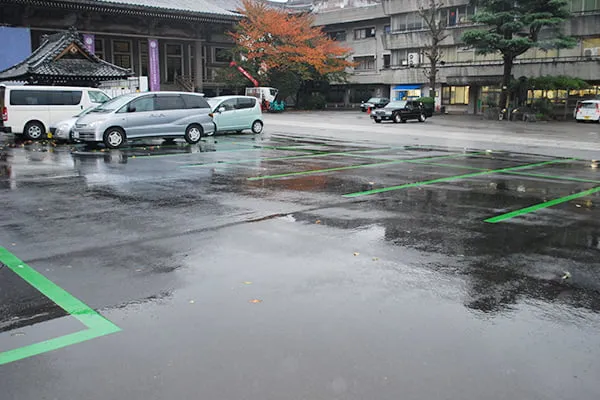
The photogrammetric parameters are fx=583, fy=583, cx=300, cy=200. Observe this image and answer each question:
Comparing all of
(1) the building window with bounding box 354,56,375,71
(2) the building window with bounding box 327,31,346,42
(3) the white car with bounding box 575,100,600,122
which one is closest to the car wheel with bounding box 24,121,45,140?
(3) the white car with bounding box 575,100,600,122

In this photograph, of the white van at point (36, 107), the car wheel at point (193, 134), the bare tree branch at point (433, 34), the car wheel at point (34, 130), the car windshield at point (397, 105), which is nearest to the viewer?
the car wheel at point (193, 134)

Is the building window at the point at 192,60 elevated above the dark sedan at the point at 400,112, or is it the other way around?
the building window at the point at 192,60

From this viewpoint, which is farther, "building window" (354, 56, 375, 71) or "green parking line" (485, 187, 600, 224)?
"building window" (354, 56, 375, 71)

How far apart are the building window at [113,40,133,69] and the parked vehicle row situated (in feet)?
81.4

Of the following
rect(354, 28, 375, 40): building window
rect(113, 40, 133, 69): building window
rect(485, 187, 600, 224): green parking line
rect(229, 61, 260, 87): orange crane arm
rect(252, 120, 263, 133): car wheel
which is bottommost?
rect(485, 187, 600, 224): green parking line

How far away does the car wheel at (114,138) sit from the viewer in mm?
17625

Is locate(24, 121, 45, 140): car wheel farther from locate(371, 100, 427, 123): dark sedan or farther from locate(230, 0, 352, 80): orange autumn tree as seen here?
locate(230, 0, 352, 80): orange autumn tree

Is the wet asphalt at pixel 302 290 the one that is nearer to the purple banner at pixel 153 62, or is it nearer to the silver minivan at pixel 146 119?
the silver minivan at pixel 146 119

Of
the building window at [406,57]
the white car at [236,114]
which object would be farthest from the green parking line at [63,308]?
the building window at [406,57]

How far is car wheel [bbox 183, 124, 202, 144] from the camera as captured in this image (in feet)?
64.9

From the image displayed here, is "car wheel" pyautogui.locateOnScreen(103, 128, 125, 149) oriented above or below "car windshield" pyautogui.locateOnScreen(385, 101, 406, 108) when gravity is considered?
below

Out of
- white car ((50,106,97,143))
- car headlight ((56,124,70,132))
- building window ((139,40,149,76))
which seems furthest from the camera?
building window ((139,40,149,76))

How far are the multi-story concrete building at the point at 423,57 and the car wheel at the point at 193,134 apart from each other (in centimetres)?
2677

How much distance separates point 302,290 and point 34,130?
19041mm
